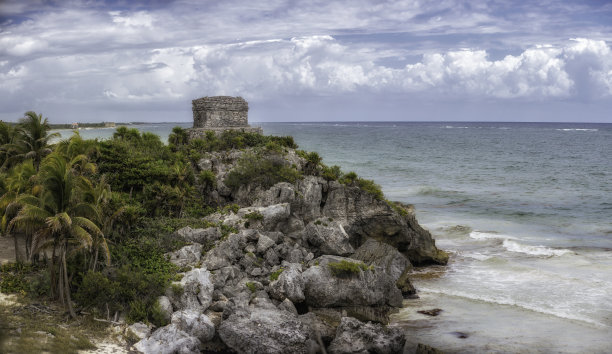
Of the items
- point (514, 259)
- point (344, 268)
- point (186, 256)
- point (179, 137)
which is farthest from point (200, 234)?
point (514, 259)

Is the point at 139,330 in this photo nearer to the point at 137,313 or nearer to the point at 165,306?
the point at 137,313

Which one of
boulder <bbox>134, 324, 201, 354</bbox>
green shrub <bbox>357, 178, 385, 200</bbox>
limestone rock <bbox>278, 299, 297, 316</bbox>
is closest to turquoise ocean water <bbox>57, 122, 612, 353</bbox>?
limestone rock <bbox>278, 299, 297, 316</bbox>

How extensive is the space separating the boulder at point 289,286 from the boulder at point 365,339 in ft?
10.5

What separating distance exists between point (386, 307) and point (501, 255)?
449 inches

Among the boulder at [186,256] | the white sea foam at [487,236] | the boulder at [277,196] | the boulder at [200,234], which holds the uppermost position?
the boulder at [277,196]

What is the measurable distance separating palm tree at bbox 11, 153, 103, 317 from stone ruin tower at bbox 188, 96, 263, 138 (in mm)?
19145

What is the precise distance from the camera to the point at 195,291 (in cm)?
1923

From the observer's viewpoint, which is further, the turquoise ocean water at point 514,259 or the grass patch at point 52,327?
the turquoise ocean water at point 514,259

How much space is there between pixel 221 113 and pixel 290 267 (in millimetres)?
18798

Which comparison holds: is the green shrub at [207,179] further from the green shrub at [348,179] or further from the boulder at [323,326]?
the boulder at [323,326]

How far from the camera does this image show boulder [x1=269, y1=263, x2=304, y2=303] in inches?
792

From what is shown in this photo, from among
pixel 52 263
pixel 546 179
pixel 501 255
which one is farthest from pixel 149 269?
pixel 546 179

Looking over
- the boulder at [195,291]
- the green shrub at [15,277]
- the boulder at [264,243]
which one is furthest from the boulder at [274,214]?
the green shrub at [15,277]

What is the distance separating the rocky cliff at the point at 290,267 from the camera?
1683 cm
